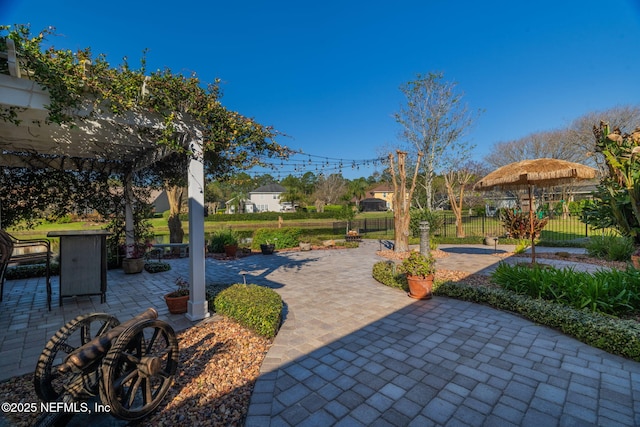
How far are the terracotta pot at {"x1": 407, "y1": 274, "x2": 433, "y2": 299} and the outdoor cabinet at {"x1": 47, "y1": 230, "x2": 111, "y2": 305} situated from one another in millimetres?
5145

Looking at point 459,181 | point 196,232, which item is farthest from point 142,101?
point 459,181

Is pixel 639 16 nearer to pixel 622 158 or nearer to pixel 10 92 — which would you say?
pixel 622 158

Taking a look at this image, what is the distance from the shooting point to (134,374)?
2027 millimetres

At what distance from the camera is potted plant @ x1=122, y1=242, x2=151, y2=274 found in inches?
266

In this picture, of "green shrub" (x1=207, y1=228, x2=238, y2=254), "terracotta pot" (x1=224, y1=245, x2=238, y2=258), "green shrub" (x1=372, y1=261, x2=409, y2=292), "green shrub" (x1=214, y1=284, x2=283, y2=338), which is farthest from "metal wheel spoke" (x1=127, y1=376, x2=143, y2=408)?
"green shrub" (x1=207, y1=228, x2=238, y2=254)

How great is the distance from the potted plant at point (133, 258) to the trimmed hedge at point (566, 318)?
686 centimetres

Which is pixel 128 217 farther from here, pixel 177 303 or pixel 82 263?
pixel 177 303

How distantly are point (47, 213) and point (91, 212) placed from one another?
0.82m

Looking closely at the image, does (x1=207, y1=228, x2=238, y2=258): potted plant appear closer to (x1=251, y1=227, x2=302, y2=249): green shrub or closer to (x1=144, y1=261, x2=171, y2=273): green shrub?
(x1=251, y1=227, x2=302, y2=249): green shrub

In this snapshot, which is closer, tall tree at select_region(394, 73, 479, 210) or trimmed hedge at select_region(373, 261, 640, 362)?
trimmed hedge at select_region(373, 261, 640, 362)

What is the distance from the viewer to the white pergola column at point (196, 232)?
12.6ft

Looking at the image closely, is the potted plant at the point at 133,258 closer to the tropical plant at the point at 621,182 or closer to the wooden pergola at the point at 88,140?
the wooden pergola at the point at 88,140

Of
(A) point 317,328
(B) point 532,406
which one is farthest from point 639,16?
(A) point 317,328

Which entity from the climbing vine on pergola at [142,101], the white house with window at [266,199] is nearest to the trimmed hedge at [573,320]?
the climbing vine on pergola at [142,101]
